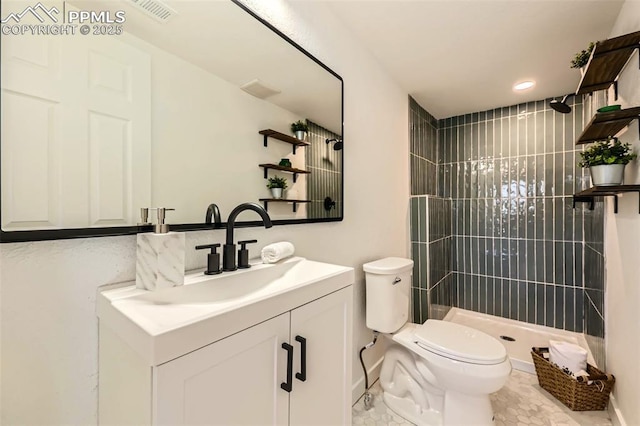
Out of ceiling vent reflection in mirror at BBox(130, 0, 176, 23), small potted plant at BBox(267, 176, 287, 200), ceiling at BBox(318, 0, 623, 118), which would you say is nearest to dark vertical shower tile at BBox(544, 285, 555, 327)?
ceiling at BBox(318, 0, 623, 118)

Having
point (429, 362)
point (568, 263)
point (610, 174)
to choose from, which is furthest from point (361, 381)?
point (568, 263)

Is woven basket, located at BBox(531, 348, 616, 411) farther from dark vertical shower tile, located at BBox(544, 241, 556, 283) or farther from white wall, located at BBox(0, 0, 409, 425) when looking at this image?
white wall, located at BBox(0, 0, 409, 425)

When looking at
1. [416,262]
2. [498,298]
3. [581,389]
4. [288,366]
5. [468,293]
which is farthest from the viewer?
[468,293]

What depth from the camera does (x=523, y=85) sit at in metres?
2.32

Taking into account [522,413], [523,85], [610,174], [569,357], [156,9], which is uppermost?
[523,85]

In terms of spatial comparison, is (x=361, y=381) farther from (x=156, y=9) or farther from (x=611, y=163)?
(x=156, y=9)

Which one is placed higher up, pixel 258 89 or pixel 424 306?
pixel 258 89

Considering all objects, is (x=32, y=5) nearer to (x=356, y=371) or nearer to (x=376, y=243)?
(x=376, y=243)

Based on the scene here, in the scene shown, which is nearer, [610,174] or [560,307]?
[610,174]

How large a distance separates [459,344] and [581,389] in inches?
33.7

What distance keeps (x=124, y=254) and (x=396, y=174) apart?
6.29ft

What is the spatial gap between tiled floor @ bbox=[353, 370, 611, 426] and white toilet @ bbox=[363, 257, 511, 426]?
3.6 inches

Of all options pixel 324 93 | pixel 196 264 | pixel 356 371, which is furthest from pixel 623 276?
pixel 196 264

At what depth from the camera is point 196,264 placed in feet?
3.12
